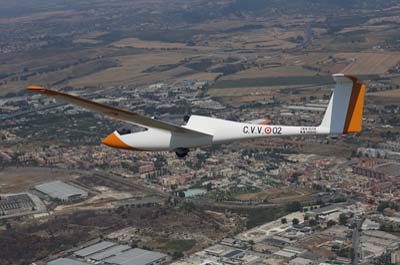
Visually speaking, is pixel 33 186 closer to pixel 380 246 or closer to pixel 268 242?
pixel 268 242

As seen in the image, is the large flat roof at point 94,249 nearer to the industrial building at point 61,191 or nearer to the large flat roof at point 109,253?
the large flat roof at point 109,253

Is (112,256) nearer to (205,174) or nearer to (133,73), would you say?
(205,174)

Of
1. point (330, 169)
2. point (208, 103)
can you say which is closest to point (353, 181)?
point (330, 169)

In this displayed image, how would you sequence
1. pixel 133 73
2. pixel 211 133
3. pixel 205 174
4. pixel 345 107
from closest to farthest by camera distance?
pixel 345 107
pixel 211 133
pixel 205 174
pixel 133 73

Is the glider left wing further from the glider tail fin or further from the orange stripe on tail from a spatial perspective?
the orange stripe on tail

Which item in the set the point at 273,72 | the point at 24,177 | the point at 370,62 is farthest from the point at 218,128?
the point at 370,62
